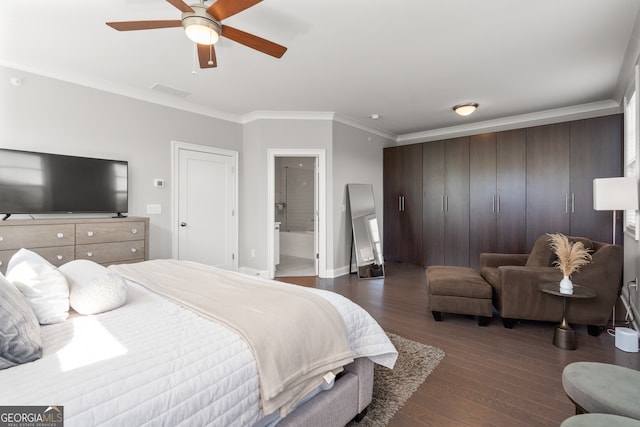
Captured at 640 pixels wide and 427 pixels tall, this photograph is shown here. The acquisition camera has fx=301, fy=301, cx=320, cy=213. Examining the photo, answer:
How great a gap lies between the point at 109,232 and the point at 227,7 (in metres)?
2.63

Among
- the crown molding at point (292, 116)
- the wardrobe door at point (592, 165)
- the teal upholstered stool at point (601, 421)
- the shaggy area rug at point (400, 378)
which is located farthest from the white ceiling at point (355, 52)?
the shaggy area rug at point (400, 378)

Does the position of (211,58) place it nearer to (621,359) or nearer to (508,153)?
(621,359)

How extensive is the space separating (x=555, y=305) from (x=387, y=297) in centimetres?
174

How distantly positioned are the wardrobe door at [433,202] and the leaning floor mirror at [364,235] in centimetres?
100

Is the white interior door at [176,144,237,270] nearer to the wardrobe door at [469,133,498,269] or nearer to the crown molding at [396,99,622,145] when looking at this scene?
the crown molding at [396,99,622,145]

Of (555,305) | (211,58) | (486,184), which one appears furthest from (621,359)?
(211,58)

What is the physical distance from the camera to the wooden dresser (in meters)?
2.70

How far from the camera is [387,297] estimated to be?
3916mm

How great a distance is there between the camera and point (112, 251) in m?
3.26

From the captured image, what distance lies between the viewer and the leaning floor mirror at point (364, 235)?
506 cm

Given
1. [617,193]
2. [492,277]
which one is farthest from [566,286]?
[617,193]

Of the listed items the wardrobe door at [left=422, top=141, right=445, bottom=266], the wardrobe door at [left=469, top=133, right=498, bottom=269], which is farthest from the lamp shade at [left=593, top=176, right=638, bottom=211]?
the wardrobe door at [left=422, top=141, right=445, bottom=266]

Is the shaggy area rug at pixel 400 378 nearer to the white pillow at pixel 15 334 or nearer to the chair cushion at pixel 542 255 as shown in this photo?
the white pillow at pixel 15 334

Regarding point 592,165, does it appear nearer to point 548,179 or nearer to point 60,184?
point 548,179
